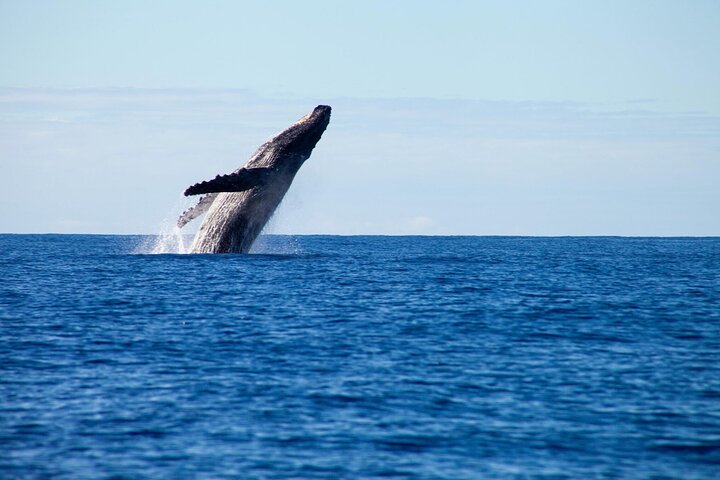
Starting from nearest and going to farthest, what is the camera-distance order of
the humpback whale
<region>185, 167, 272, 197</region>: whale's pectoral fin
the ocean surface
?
the ocean surface, <region>185, 167, 272, 197</region>: whale's pectoral fin, the humpback whale

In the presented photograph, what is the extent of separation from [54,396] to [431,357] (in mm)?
7099

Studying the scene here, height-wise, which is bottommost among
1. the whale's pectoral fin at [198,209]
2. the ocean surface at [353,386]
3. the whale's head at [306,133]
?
the ocean surface at [353,386]

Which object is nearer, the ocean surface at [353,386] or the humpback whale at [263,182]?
the ocean surface at [353,386]

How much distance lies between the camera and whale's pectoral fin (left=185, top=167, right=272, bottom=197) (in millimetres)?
A: 32625

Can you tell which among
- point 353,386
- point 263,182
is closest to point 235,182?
point 263,182

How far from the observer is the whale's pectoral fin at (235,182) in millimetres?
32625

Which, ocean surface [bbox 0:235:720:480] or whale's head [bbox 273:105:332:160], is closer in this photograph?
ocean surface [bbox 0:235:720:480]

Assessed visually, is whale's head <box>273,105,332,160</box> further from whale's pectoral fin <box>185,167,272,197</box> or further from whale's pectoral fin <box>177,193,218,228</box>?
whale's pectoral fin <box>177,193,218,228</box>

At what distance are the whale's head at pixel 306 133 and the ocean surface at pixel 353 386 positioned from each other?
6.56 m

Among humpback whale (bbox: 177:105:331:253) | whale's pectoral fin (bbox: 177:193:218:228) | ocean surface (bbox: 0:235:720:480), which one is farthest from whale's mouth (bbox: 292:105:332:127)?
ocean surface (bbox: 0:235:720:480)

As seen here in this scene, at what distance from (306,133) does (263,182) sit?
7.49ft

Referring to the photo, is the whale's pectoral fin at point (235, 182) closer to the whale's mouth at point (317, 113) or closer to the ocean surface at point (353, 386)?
the whale's mouth at point (317, 113)

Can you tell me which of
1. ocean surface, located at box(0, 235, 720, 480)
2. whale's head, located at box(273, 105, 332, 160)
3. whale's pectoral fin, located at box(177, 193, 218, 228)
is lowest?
ocean surface, located at box(0, 235, 720, 480)

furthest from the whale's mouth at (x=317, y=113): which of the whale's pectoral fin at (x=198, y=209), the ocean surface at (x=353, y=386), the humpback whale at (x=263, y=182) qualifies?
the ocean surface at (x=353, y=386)
